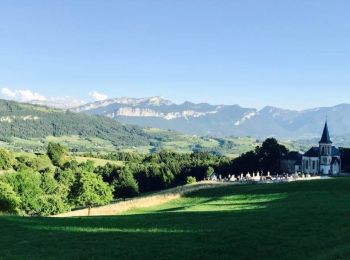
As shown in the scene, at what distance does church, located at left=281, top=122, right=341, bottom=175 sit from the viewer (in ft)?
473

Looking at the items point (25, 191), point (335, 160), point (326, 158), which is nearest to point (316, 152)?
point (326, 158)

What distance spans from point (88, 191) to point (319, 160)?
86561 millimetres

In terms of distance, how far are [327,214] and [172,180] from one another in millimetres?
139732

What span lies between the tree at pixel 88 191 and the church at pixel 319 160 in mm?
76747

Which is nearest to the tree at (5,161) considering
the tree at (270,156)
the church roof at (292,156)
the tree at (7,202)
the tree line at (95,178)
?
the tree line at (95,178)

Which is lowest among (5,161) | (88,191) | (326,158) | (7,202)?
(7,202)

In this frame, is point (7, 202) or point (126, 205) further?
point (7, 202)

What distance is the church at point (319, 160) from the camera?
473 feet

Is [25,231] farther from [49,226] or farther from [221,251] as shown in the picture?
[221,251]

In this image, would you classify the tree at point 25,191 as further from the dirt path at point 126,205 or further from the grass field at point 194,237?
the grass field at point 194,237

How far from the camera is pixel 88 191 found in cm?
8050

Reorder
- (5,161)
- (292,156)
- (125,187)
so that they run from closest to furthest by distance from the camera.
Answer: (292,156)
(125,187)
(5,161)

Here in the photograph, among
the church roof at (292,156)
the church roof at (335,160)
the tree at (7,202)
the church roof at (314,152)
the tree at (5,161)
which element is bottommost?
the tree at (7,202)

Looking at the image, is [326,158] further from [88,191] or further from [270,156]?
[88,191]
